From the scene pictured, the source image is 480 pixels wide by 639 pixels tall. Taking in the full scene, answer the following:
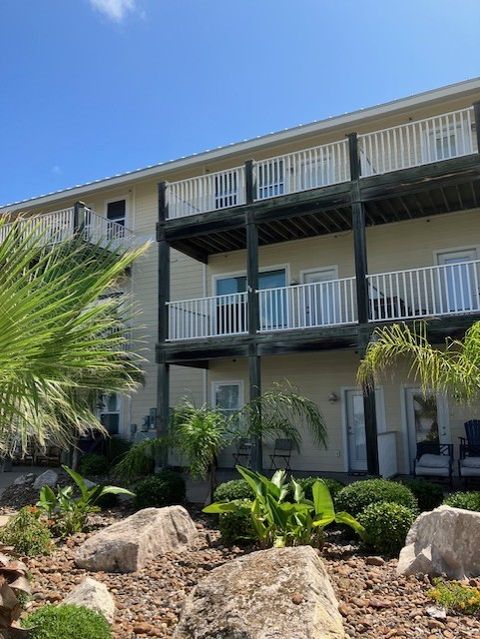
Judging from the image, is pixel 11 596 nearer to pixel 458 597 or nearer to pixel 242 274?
pixel 458 597

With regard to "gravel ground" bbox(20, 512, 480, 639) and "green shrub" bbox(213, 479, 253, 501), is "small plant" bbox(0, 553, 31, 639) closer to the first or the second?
"gravel ground" bbox(20, 512, 480, 639)

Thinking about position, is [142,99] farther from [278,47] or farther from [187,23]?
[278,47]

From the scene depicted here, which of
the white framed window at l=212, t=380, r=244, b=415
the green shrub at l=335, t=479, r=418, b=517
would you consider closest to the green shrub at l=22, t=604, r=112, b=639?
the green shrub at l=335, t=479, r=418, b=517

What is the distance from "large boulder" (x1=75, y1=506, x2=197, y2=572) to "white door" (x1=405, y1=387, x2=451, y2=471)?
269 inches

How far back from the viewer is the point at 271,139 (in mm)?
14234

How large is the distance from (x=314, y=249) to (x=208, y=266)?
126 inches

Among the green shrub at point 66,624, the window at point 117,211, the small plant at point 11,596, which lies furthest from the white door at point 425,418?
the window at point 117,211

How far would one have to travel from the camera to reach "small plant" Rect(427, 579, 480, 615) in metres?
4.39

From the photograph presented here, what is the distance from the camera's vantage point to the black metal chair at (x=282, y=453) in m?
13.4

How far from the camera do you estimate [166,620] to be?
15.0 feet

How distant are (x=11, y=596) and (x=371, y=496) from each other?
472cm

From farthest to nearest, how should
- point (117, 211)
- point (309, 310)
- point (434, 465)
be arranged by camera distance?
point (117, 211)
point (309, 310)
point (434, 465)

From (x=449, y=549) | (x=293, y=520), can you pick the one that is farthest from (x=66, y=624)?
(x=449, y=549)

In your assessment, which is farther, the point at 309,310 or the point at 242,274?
the point at 242,274
